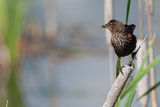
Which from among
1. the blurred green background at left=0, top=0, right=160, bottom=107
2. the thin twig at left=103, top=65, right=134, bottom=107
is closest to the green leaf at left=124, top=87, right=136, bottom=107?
the thin twig at left=103, top=65, right=134, bottom=107

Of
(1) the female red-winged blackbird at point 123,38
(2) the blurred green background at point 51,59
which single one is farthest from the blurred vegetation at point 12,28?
(1) the female red-winged blackbird at point 123,38

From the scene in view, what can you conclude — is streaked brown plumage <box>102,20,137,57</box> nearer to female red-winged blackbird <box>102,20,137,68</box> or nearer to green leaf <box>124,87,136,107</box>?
female red-winged blackbird <box>102,20,137,68</box>

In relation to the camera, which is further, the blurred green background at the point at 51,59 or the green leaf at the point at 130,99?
the blurred green background at the point at 51,59

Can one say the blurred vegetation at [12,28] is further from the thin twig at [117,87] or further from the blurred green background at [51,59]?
the thin twig at [117,87]

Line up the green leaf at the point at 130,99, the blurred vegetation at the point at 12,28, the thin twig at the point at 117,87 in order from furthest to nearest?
the blurred vegetation at the point at 12,28, the green leaf at the point at 130,99, the thin twig at the point at 117,87

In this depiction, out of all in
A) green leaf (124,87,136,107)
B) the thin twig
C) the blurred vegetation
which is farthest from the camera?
the blurred vegetation

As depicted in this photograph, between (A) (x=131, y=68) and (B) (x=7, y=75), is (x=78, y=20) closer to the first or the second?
(B) (x=7, y=75)

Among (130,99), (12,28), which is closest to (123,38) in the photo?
(130,99)

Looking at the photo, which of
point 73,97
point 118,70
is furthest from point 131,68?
point 73,97

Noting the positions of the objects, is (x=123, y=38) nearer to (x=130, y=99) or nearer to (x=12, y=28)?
(x=130, y=99)
